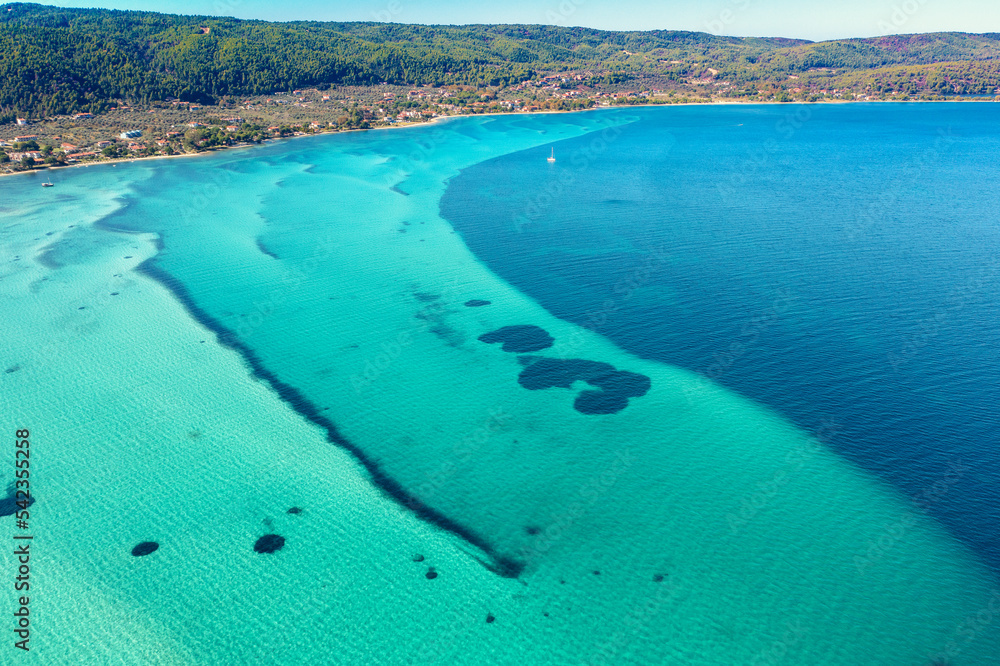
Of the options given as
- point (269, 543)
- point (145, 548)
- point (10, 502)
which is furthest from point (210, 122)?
point (269, 543)

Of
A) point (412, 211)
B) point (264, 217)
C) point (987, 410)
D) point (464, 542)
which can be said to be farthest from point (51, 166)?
point (987, 410)

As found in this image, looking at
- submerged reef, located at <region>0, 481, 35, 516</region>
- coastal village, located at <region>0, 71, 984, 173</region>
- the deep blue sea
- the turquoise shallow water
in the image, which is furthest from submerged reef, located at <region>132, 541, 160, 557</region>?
coastal village, located at <region>0, 71, 984, 173</region>

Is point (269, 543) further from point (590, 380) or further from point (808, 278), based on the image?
point (808, 278)

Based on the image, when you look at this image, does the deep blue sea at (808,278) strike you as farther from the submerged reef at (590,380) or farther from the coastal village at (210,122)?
the coastal village at (210,122)

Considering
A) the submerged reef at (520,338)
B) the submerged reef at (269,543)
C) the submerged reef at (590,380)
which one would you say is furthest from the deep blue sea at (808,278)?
the submerged reef at (269,543)

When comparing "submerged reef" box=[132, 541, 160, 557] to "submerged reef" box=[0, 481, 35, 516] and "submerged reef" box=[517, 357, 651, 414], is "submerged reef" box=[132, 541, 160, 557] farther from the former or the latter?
"submerged reef" box=[517, 357, 651, 414]

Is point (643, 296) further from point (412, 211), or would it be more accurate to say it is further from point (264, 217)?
point (264, 217)
